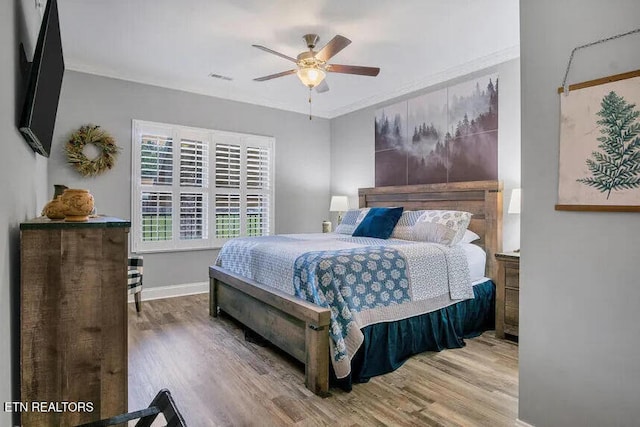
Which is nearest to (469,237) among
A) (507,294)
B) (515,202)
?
(515,202)

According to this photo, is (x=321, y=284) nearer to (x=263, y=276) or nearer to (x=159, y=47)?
(x=263, y=276)

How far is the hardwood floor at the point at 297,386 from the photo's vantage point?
206cm

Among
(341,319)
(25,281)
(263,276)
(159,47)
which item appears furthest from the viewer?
(159,47)

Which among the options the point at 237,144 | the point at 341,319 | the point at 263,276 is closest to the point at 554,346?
the point at 341,319

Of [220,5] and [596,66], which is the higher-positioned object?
[220,5]

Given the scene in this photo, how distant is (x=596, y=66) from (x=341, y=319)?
1.91 meters

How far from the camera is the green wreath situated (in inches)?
159

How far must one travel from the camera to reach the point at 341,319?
2.42 m

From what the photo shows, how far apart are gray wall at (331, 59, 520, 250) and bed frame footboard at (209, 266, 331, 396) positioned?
2.41m

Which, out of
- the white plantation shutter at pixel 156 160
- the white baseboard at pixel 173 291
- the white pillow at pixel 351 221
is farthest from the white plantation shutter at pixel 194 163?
the white pillow at pixel 351 221

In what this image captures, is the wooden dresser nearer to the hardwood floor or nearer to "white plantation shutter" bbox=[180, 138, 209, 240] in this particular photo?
the hardwood floor

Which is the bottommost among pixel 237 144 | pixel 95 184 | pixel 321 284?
pixel 321 284

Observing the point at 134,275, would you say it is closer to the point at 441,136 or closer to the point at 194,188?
the point at 194,188

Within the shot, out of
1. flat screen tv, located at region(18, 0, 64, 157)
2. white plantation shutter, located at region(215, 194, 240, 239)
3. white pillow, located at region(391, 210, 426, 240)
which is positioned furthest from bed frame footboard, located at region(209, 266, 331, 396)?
flat screen tv, located at region(18, 0, 64, 157)
